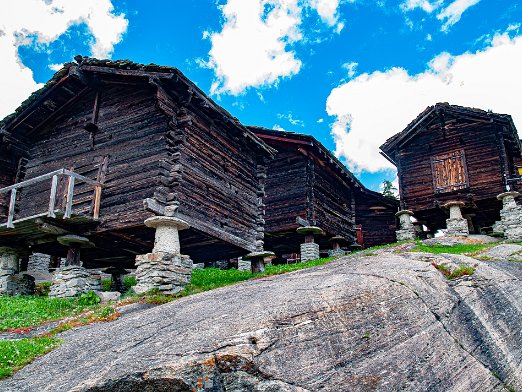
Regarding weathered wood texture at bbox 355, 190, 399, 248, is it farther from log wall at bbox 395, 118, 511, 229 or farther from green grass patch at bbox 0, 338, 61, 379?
green grass patch at bbox 0, 338, 61, 379

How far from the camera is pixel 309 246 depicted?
71.8 ft

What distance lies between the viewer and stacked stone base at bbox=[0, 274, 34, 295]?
15461 millimetres

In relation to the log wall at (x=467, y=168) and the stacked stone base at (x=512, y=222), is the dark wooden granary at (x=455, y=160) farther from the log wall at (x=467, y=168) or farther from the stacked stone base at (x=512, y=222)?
the stacked stone base at (x=512, y=222)

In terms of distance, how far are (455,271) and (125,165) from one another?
983cm

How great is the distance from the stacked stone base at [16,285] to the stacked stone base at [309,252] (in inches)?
438

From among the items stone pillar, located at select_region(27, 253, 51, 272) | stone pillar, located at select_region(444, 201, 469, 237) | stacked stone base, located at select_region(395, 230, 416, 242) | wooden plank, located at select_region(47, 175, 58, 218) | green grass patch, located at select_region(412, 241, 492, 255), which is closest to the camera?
wooden plank, located at select_region(47, 175, 58, 218)

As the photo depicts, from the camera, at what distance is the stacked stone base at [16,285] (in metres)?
15.5

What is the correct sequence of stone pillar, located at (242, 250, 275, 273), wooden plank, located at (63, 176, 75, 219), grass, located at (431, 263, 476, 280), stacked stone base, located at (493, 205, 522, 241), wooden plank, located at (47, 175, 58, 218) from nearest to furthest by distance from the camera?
1. grass, located at (431, 263, 476, 280)
2. wooden plank, located at (47, 175, 58, 218)
3. wooden plank, located at (63, 176, 75, 219)
4. stone pillar, located at (242, 250, 275, 273)
5. stacked stone base, located at (493, 205, 522, 241)

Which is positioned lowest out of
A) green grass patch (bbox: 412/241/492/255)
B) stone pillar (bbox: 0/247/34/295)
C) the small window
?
stone pillar (bbox: 0/247/34/295)

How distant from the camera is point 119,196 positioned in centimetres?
1432

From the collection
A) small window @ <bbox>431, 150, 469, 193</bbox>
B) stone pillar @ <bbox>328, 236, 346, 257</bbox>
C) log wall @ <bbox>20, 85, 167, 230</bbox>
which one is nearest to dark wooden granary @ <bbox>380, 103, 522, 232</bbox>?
small window @ <bbox>431, 150, 469, 193</bbox>

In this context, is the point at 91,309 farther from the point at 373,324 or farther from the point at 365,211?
the point at 365,211

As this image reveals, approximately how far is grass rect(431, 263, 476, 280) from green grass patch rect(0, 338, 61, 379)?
733cm

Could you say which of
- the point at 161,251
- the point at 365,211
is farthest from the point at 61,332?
the point at 365,211
